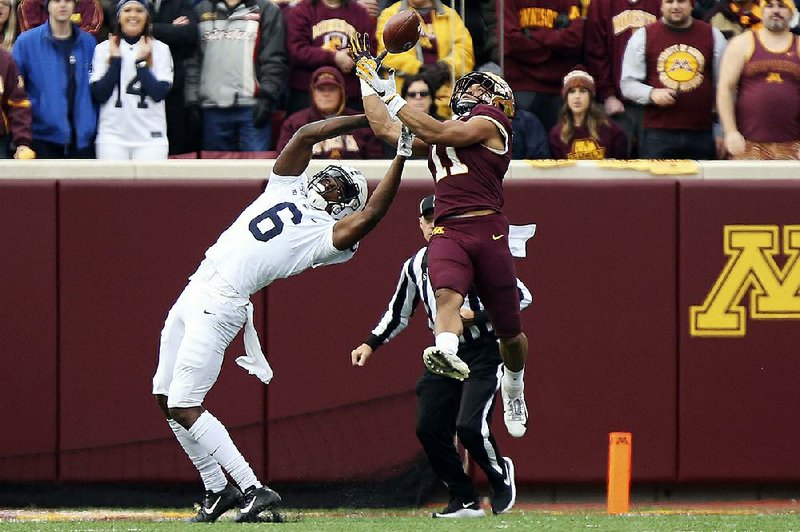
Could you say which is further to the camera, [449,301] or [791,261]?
[791,261]

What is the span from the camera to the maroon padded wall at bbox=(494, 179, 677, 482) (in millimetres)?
10297

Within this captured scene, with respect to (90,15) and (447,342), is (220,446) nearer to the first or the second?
(447,342)

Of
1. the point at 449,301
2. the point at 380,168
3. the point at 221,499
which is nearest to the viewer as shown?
the point at 449,301

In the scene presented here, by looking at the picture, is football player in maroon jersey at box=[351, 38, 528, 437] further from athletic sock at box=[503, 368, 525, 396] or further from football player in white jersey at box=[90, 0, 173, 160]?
football player in white jersey at box=[90, 0, 173, 160]

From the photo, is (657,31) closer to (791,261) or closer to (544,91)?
(544,91)

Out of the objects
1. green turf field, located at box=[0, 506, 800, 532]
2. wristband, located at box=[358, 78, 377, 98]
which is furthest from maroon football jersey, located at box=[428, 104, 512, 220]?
green turf field, located at box=[0, 506, 800, 532]

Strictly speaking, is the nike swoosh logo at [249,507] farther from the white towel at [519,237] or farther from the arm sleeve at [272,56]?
the arm sleeve at [272,56]

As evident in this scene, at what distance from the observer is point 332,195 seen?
347 inches

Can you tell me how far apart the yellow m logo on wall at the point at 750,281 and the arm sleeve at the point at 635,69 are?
108cm

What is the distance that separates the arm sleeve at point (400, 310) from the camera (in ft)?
30.8

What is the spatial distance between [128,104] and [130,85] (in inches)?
4.9

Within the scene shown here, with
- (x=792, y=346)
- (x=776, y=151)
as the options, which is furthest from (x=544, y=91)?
(x=792, y=346)

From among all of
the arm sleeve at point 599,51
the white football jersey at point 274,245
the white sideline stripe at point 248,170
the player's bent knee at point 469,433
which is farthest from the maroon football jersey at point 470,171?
the arm sleeve at point 599,51

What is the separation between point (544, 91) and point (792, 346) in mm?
2337
